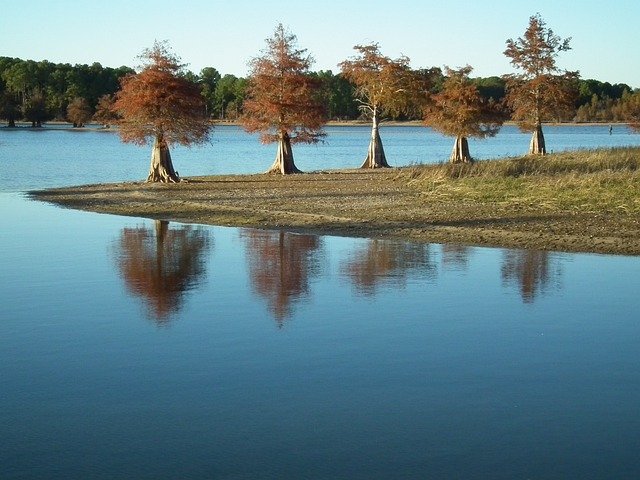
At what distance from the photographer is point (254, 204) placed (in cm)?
2797

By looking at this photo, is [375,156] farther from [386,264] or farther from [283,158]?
[386,264]

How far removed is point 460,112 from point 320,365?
40.4 meters

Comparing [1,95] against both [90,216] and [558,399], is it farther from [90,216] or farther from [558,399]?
[558,399]

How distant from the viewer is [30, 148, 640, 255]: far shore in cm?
2014

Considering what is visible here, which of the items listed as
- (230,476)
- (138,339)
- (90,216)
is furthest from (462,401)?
(90,216)

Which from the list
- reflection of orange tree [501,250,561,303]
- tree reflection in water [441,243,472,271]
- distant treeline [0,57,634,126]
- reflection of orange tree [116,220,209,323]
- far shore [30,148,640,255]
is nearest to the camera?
reflection of orange tree [116,220,209,323]

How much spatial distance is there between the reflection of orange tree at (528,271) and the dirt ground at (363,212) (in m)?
1.12

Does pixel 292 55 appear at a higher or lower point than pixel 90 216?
higher

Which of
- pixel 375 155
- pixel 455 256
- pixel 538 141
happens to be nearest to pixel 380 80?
pixel 375 155

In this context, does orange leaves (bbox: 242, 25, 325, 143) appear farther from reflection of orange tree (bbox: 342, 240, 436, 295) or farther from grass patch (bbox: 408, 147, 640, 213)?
reflection of orange tree (bbox: 342, 240, 436, 295)

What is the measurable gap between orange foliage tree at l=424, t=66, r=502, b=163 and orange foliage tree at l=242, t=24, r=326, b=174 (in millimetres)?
8571

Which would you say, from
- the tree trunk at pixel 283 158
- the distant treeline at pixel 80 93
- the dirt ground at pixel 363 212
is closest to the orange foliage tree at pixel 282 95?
the tree trunk at pixel 283 158

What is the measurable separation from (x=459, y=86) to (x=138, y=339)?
41.1 metres

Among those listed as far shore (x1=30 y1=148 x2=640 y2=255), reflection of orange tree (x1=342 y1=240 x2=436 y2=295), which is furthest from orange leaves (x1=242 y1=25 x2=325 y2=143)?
reflection of orange tree (x1=342 y1=240 x2=436 y2=295)
